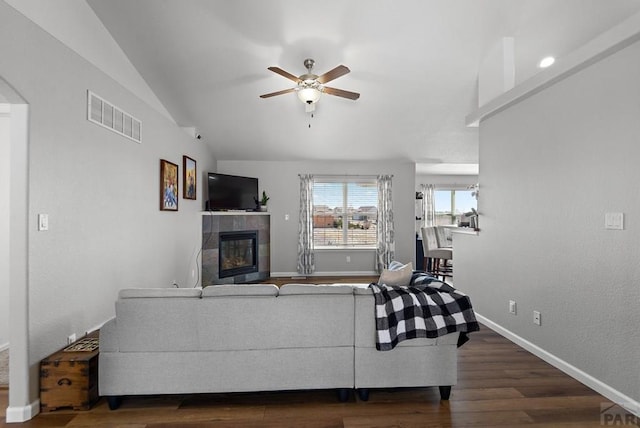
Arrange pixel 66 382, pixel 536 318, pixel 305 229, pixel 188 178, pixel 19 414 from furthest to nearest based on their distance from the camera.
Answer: pixel 305 229 < pixel 188 178 < pixel 536 318 < pixel 66 382 < pixel 19 414

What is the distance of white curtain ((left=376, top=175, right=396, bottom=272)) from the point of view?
6797 millimetres

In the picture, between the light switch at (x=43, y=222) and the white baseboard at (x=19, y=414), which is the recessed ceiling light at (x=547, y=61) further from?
the white baseboard at (x=19, y=414)

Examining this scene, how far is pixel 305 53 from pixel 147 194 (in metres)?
2.39

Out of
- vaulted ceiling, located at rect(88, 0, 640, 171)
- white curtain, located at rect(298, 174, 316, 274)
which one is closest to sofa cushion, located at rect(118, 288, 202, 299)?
vaulted ceiling, located at rect(88, 0, 640, 171)

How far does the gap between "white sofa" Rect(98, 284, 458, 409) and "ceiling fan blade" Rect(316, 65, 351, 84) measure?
2.00 m

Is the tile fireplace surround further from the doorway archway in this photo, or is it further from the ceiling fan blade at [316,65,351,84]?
the doorway archway

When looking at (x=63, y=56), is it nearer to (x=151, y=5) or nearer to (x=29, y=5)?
(x=29, y=5)

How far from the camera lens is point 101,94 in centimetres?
303

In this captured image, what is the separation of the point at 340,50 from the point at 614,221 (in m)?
2.94

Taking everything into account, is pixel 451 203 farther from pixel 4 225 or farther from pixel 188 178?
pixel 4 225

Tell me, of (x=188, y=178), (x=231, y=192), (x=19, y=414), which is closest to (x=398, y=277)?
(x=19, y=414)

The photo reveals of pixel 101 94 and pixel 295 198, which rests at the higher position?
pixel 101 94

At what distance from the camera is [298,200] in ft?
22.4

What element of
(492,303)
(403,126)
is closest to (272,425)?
(492,303)
